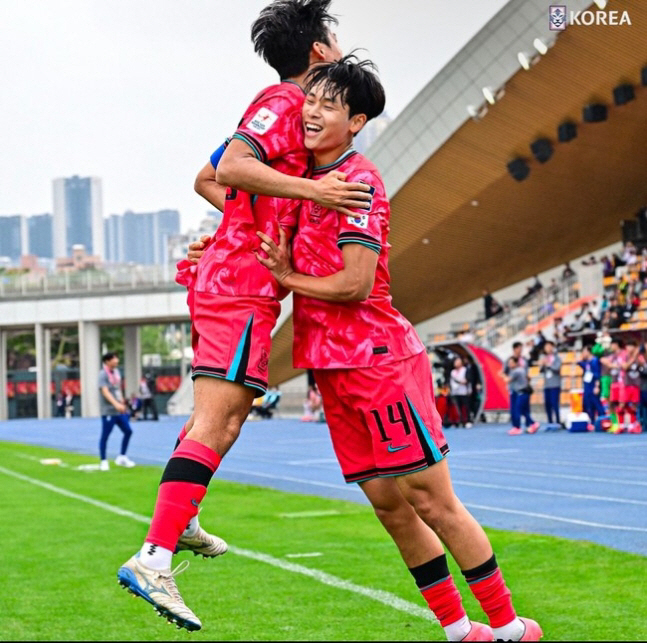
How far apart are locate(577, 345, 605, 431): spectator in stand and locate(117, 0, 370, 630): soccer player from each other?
20.3 meters

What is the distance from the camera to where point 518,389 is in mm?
25656

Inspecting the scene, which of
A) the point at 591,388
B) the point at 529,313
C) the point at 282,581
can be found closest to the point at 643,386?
the point at 591,388

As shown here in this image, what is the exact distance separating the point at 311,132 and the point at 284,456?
59.1 feet

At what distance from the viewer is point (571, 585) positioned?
775 centimetres

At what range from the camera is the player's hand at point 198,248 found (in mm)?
4877

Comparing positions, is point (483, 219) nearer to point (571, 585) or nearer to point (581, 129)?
point (581, 129)

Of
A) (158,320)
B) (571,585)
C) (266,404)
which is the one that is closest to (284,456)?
(571,585)

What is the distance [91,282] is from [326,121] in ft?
207

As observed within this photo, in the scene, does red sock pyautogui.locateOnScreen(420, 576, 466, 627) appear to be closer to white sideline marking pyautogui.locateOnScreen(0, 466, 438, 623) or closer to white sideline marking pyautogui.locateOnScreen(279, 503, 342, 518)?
white sideline marking pyautogui.locateOnScreen(0, 466, 438, 623)

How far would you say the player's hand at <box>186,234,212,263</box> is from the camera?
4.88m

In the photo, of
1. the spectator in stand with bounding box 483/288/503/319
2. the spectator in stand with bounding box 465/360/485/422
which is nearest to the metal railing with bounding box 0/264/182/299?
the spectator in stand with bounding box 483/288/503/319

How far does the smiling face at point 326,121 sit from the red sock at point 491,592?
175cm

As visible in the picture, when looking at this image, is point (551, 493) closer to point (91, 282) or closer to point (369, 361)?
point (369, 361)

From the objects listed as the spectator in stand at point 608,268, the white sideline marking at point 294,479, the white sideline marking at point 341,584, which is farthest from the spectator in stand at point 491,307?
the white sideline marking at point 341,584
